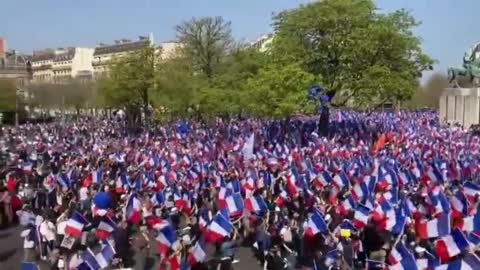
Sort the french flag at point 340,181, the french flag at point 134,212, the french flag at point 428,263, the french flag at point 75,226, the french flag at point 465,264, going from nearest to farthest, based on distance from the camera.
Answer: the french flag at point 465,264 < the french flag at point 428,263 < the french flag at point 75,226 < the french flag at point 134,212 < the french flag at point 340,181

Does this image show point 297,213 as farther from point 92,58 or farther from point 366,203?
point 92,58

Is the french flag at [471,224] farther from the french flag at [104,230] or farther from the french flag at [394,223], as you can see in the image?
the french flag at [104,230]

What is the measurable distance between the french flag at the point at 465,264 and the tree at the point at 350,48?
35.2 metres

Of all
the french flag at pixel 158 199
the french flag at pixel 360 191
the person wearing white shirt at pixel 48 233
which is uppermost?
the french flag at pixel 360 191

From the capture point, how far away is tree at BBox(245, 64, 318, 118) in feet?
137

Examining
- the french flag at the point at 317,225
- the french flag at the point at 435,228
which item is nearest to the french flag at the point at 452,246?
the french flag at the point at 435,228

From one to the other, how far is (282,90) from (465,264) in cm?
3334

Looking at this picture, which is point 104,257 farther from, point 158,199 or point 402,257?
point 158,199

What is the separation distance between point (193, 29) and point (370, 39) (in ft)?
80.3

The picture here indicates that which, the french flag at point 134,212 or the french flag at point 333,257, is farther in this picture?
the french flag at point 134,212

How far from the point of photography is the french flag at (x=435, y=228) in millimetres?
12203

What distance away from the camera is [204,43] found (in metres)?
65.4

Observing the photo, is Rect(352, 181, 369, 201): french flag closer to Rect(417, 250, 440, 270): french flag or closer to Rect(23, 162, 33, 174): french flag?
Rect(417, 250, 440, 270): french flag

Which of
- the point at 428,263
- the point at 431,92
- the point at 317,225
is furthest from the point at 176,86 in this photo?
the point at 431,92
